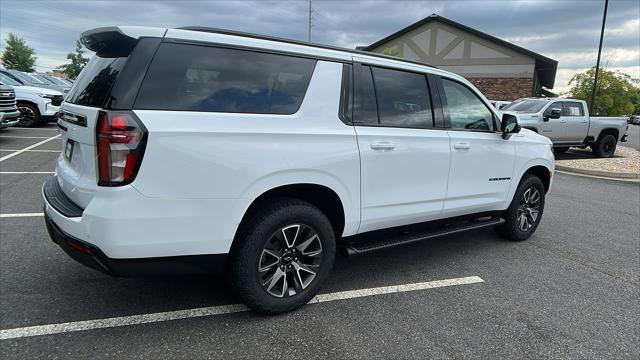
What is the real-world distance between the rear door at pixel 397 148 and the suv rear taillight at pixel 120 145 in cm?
157

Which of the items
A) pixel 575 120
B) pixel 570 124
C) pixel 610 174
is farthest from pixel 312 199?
pixel 575 120

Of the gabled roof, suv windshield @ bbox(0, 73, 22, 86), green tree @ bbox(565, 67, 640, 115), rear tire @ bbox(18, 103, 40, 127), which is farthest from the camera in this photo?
the gabled roof

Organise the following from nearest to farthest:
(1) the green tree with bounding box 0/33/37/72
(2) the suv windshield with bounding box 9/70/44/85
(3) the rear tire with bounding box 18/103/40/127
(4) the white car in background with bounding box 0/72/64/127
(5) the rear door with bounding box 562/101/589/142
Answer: (5) the rear door with bounding box 562/101/589/142 < (4) the white car in background with bounding box 0/72/64/127 < (3) the rear tire with bounding box 18/103/40/127 < (2) the suv windshield with bounding box 9/70/44/85 < (1) the green tree with bounding box 0/33/37/72

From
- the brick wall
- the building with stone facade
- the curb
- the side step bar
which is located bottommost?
the curb

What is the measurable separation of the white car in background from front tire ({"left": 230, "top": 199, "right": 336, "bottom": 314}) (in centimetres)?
1299

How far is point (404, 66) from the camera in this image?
146 inches

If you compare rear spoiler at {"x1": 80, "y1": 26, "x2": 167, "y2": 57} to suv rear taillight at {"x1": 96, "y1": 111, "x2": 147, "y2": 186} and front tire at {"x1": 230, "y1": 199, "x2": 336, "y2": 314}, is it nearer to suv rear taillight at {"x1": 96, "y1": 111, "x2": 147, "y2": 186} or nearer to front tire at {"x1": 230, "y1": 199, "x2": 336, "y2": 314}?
suv rear taillight at {"x1": 96, "y1": 111, "x2": 147, "y2": 186}

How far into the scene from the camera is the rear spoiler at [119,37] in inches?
97.5

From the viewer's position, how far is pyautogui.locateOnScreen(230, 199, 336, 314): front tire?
111 inches

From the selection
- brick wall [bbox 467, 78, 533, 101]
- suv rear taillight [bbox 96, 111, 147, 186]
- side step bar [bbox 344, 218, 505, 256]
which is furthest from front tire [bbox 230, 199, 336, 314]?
brick wall [bbox 467, 78, 533, 101]

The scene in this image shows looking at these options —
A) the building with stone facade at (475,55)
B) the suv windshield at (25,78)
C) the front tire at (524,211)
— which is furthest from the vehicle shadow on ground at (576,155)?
the building with stone facade at (475,55)

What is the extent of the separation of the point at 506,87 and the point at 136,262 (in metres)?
35.6

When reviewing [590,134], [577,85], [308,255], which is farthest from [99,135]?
[577,85]

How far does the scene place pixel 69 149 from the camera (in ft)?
9.50
